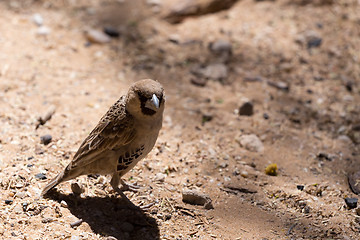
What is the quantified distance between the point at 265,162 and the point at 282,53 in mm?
2737

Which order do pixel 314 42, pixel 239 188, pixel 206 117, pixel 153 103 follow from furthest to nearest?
pixel 314 42 → pixel 206 117 → pixel 239 188 → pixel 153 103

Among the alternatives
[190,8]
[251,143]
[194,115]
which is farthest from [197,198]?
[190,8]

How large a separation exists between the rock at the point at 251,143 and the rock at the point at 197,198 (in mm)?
1136

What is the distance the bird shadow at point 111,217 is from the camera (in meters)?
4.05

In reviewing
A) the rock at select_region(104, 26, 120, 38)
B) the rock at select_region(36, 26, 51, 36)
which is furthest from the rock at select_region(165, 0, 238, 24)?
the rock at select_region(36, 26, 51, 36)

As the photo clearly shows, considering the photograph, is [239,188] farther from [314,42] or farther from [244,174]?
[314,42]

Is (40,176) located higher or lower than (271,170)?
higher

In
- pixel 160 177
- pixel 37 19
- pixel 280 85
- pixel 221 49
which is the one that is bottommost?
pixel 280 85

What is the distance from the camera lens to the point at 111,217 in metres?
4.24

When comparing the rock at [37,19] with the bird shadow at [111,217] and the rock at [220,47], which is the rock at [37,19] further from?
the bird shadow at [111,217]

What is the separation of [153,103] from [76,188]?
4.07 feet

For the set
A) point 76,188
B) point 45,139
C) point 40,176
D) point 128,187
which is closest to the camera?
point 76,188

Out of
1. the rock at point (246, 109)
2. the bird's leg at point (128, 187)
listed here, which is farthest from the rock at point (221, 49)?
the bird's leg at point (128, 187)

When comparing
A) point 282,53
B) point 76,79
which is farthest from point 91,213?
point 282,53
